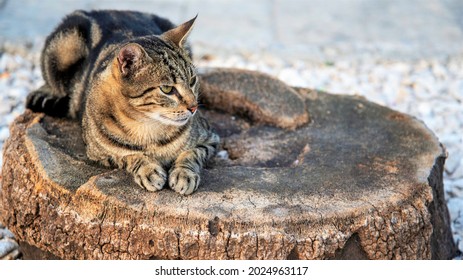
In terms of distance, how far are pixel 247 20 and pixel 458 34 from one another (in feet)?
6.61

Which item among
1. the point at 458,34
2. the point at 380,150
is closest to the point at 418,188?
the point at 380,150

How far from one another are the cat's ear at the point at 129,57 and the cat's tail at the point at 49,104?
0.91 meters

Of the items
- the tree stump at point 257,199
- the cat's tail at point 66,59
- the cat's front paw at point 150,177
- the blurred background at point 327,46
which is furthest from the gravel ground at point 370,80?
the cat's front paw at point 150,177

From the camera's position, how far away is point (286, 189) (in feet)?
9.71

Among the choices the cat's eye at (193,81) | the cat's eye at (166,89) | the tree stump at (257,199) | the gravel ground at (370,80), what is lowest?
the gravel ground at (370,80)

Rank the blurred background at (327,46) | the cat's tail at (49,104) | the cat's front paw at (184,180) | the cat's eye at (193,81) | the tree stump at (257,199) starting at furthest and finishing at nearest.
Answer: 1. the blurred background at (327,46)
2. the cat's tail at (49,104)
3. the cat's eye at (193,81)
4. the cat's front paw at (184,180)
5. the tree stump at (257,199)

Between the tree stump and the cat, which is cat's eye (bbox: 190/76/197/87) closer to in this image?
the cat

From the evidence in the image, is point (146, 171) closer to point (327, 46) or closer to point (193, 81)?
point (193, 81)

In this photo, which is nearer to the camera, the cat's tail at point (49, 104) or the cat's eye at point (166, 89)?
the cat's eye at point (166, 89)

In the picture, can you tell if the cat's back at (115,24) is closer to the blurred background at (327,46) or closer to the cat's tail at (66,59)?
the cat's tail at (66,59)

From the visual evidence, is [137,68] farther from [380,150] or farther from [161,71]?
[380,150]

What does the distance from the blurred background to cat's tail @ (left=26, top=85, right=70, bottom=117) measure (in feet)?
3.08

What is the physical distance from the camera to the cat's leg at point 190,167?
9.40 feet

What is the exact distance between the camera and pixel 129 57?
9.32ft
